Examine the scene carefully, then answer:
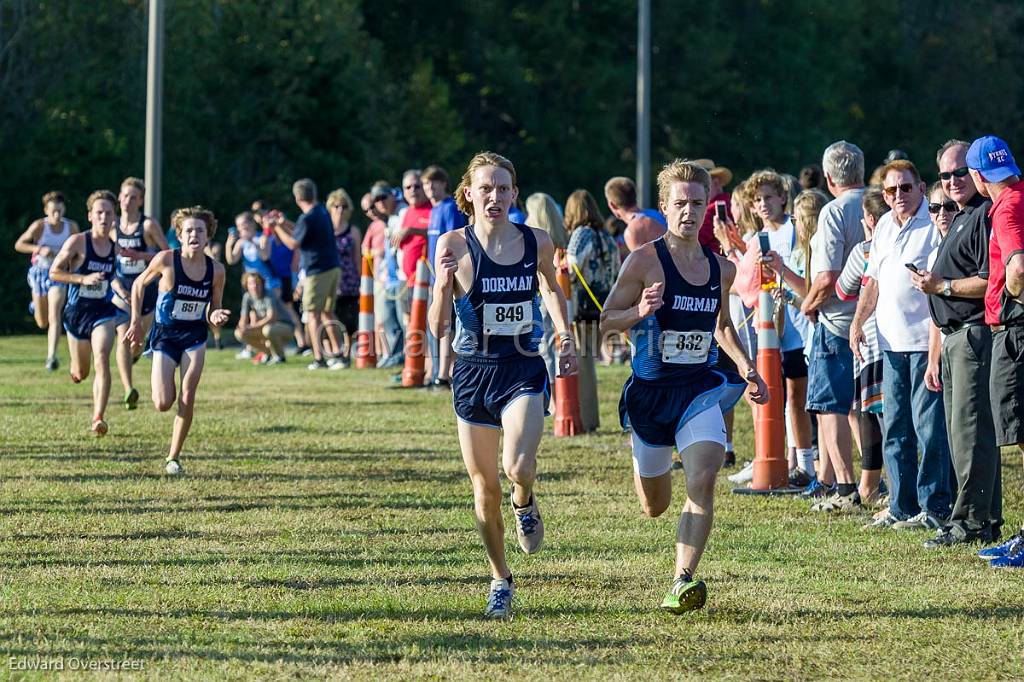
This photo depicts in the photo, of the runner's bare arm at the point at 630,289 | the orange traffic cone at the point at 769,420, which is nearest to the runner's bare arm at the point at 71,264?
the orange traffic cone at the point at 769,420

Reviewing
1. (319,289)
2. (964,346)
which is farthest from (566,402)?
(319,289)

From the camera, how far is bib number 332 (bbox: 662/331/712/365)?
7.69 meters

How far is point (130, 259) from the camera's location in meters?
15.8

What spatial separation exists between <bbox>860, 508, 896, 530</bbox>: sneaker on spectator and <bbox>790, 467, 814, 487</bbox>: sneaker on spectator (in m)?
1.55

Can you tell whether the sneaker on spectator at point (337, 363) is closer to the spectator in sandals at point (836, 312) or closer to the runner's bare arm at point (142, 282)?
the runner's bare arm at point (142, 282)

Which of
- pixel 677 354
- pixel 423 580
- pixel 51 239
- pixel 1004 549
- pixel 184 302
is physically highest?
pixel 51 239

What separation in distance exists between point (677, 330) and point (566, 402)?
6885mm

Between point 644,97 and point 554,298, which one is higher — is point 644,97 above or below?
above

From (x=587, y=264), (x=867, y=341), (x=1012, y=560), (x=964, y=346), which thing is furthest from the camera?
(x=587, y=264)

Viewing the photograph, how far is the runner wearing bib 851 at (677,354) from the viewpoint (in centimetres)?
753

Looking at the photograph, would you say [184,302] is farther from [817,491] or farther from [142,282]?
[817,491]

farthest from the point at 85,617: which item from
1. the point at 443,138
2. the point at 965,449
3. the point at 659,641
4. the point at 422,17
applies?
the point at 422,17

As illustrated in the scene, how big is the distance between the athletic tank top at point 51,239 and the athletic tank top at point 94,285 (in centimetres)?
648

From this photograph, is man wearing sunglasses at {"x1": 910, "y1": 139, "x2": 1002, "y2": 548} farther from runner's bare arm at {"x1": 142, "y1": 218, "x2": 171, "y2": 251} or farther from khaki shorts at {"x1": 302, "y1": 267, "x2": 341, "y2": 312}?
khaki shorts at {"x1": 302, "y1": 267, "x2": 341, "y2": 312}
